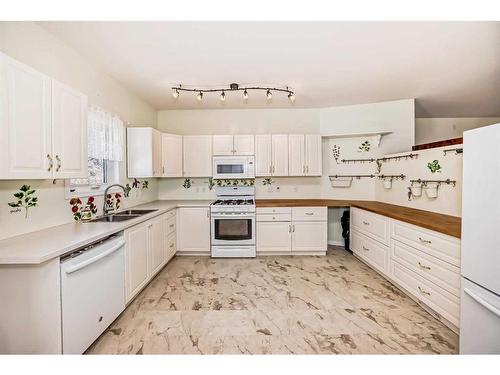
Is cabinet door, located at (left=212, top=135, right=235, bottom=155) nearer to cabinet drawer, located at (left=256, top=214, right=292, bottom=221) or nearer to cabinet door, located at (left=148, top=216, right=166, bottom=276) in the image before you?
cabinet drawer, located at (left=256, top=214, right=292, bottom=221)

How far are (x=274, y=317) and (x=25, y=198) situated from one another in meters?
2.31

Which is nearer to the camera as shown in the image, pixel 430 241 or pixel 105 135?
pixel 430 241

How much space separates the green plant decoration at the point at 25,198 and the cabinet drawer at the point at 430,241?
341cm

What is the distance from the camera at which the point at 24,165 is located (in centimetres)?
146

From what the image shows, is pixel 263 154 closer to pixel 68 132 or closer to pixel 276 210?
pixel 276 210

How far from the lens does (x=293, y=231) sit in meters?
3.78

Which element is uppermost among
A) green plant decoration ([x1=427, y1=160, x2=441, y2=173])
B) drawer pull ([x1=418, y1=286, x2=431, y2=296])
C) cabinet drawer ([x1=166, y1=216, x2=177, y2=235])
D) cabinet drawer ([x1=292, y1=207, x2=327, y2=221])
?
green plant decoration ([x1=427, y1=160, x2=441, y2=173])

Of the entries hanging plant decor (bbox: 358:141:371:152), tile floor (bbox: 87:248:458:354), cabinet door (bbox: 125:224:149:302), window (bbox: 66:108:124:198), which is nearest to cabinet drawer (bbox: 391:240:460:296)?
tile floor (bbox: 87:248:458:354)

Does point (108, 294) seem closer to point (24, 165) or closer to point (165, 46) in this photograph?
point (24, 165)

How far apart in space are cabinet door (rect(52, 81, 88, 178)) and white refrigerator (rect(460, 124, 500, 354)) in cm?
283

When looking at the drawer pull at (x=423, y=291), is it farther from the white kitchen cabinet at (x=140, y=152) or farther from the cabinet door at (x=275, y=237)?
the white kitchen cabinet at (x=140, y=152)

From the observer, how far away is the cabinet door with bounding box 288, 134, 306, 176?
13.1 ft

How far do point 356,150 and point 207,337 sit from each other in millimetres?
3702

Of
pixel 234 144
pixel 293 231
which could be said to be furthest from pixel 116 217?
pixel 293 231
